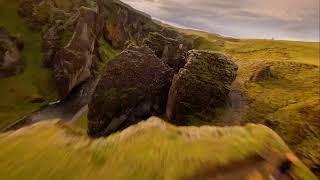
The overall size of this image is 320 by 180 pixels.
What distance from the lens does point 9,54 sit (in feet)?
289

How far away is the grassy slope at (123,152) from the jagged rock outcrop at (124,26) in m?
118

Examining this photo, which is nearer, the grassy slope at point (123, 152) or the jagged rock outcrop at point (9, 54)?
the grassy slope at point (123, 152)

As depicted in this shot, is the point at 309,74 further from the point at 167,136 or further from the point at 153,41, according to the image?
the point at 167,136

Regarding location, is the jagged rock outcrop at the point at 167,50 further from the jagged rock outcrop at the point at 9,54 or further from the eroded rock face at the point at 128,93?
the jagged rock outcrop at the point at 9,54

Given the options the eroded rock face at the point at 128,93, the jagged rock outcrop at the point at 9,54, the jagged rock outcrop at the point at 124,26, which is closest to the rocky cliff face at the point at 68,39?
the jagged rock outcrop at the point at 124,26

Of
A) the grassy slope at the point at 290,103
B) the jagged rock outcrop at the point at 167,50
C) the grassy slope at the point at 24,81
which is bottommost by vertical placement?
the grassy slope at the point at 24,81

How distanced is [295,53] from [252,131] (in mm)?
103893

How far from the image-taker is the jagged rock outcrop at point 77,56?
8419 centimetres

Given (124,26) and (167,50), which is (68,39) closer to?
(167,50)

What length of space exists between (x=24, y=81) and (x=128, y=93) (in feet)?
158

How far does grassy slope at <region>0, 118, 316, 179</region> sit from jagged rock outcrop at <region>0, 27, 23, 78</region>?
7946 cm

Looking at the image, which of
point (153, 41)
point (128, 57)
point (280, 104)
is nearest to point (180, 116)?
point (128, 57)

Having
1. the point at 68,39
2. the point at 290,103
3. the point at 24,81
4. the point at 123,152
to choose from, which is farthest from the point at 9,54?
the point at 123,152

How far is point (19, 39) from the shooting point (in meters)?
95.8
